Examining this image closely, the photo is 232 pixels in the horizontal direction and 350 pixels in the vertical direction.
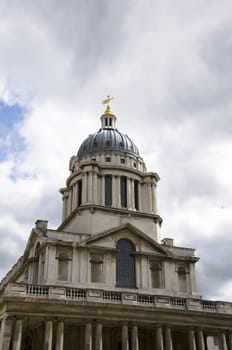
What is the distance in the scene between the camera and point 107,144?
2002 inches

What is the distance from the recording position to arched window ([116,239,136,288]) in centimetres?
3994

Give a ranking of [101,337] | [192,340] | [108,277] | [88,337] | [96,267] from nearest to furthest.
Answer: [88,337]
[101,337]
[192,340]
[108,277]
[96,267]

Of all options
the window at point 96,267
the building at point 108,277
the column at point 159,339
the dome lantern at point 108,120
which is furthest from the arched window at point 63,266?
the dome lantern at point 108,120

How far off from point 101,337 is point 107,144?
24.3 metres

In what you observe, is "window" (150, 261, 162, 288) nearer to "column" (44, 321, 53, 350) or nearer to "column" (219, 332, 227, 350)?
"column" (219, 332, 227, 350)

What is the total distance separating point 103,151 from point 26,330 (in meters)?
21.6

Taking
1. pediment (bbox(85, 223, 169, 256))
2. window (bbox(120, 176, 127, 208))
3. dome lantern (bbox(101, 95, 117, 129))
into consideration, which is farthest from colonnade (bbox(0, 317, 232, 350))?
dome lantern (bbox(101, 95, 117, 129))

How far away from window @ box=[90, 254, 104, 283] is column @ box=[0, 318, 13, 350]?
422 inches

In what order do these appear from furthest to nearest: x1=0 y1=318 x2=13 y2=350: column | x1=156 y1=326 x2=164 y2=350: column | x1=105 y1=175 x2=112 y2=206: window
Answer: x1=105 y1=175 x2=112 y2=206: window, x1=156 y1=326 x2=164 y2=350: column, x1=0 y1=318 x2=13 y2=350: column

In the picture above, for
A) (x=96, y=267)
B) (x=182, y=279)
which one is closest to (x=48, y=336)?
(x=96, y=267)

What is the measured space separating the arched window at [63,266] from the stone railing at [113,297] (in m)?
5.84

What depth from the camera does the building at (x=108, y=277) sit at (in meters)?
31.3

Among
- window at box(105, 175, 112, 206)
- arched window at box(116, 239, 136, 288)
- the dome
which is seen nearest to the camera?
arched window at box(116, 239, 136, 288)

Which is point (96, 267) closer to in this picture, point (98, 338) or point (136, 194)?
point (98, 338)
